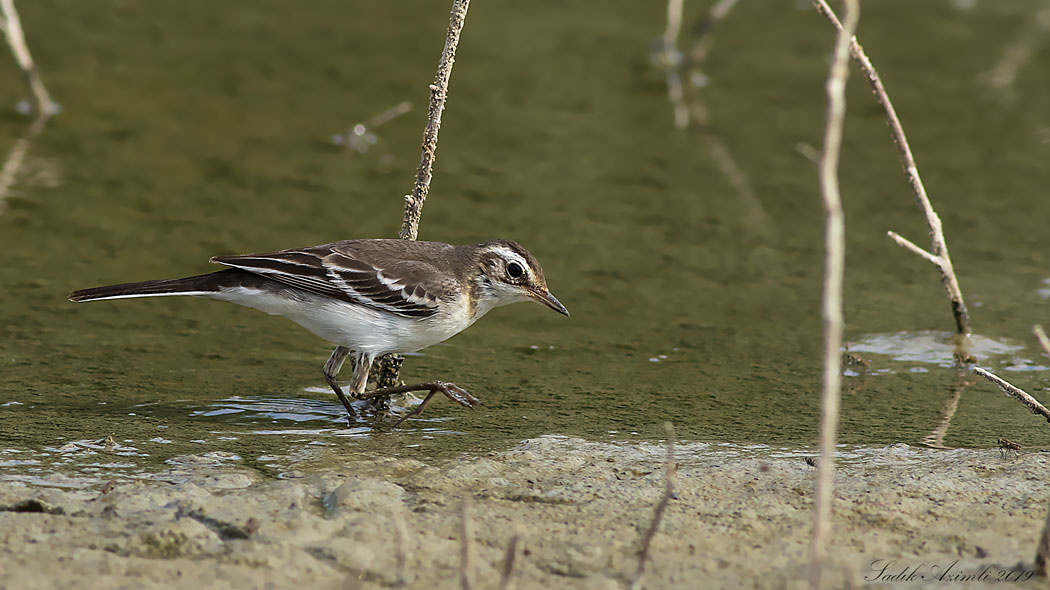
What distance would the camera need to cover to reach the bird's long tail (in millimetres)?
7381

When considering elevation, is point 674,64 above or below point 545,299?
above

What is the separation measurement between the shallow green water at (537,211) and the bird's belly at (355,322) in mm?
512

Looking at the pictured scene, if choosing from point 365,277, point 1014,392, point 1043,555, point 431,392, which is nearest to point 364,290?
point 365,277

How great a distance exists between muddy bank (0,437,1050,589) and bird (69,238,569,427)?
1150 millimetres

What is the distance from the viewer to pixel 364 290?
7504 mm

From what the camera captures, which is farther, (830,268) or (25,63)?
(25,63)

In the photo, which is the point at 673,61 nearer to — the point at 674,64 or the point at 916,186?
the point at 674,64

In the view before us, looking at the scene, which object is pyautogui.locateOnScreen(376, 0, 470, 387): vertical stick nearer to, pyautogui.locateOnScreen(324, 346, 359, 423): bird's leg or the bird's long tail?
pyautogui.locateOnScreen(324, 346, 359, 423): bird's leg

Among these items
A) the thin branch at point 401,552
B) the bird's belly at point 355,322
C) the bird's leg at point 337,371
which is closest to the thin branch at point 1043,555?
the thin branch at point 401,552

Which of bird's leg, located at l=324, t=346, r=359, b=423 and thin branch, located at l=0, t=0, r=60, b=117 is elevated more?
thin branch, located at l=0, t=0, r=60, b=117

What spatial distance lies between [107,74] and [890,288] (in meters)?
9.71

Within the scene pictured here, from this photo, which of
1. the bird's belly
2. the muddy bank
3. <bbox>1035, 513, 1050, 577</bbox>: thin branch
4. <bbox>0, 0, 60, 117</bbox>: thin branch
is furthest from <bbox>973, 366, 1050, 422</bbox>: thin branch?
<bbox>0, 0, 60, 117</bbox>: thin branch

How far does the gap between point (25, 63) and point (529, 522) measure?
31.2 ft

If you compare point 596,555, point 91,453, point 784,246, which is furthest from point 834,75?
point 784,246
